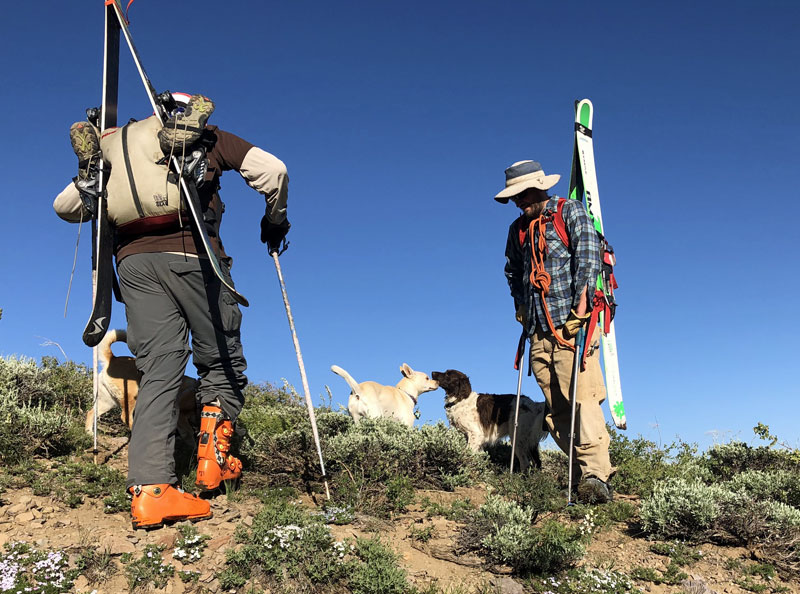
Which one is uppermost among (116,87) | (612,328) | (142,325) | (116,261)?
(116,87)

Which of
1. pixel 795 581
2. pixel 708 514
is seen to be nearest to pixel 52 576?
pixel 708 514

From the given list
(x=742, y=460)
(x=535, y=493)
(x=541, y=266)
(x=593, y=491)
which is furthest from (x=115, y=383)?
(x=742, y=460)

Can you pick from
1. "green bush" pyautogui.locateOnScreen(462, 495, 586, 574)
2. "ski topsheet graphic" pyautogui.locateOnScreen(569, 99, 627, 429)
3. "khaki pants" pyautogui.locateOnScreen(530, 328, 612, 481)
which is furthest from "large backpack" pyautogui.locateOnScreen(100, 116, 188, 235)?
"ski topsheet graphic" pyautogui.locateOnScreen(569, 99, 627, 429)

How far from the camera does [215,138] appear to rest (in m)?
4.76

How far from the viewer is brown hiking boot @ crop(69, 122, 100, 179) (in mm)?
4754

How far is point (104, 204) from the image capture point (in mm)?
4715

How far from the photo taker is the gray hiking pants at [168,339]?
14.4ft

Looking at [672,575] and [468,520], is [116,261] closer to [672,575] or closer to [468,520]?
[468,520]

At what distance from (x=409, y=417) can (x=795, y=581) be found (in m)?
6.84

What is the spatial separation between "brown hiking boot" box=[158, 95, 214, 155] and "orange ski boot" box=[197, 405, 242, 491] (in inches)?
81.0

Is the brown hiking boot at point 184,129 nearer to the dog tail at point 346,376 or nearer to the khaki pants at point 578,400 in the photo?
the khaki pants at point 578,400

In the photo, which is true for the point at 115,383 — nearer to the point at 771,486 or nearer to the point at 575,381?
the point at 575,381

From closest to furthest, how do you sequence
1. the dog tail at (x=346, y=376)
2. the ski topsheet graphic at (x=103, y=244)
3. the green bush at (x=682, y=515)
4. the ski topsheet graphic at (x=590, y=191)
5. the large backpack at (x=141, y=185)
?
the large backpack at (x=141, y=185), the ski topsheet graphic at (x=103, y=244), the green bush at (x=682, y=515), the ski topsheet graphic at (x=590, y=191), the dog tail at (x=346, y=376)

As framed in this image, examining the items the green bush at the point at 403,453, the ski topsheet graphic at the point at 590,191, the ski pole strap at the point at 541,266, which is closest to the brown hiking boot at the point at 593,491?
the green bush at the point at 403,453
